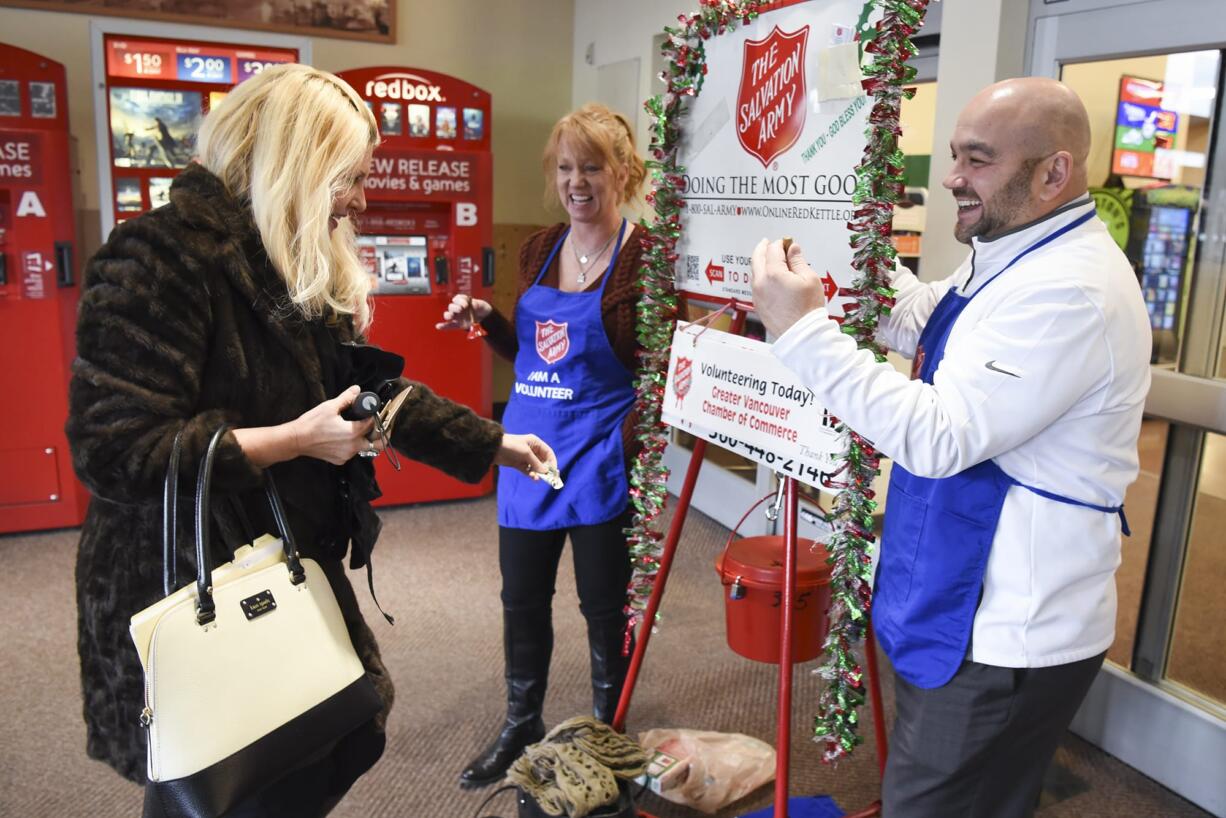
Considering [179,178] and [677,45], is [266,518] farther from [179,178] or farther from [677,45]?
[677,45]

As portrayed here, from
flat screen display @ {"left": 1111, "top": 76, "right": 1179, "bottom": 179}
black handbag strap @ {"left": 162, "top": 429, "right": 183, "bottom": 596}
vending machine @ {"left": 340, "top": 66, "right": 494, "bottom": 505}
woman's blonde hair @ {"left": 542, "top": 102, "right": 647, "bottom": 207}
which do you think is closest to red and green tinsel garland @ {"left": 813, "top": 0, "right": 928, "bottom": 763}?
woman's blonde hair @ {"left": 542, "top": 102, "right": 647, "bottom": 207}

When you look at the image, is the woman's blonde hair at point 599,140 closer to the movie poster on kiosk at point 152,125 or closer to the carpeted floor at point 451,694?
the carpeted floor at point 451,694

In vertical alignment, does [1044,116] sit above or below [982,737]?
above

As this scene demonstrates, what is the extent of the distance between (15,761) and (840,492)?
90.7 inches

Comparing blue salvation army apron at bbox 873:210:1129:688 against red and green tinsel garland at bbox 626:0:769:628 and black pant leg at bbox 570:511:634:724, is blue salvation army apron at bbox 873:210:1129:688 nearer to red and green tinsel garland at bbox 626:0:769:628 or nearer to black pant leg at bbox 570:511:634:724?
red and green tinsel garland at bbox 626:0:769:628

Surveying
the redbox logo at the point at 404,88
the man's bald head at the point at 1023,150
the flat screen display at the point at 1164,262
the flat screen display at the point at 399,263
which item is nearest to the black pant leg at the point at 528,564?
the man's bald head at the point at 1023,150

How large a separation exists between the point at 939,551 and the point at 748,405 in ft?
1.79

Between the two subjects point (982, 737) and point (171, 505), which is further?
point (982, 737)

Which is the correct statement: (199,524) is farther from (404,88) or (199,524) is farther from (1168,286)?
(404,88)

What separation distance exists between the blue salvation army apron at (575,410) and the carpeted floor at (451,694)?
765 mm

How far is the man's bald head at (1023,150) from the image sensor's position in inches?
57.7

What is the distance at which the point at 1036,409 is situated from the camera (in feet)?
4.46

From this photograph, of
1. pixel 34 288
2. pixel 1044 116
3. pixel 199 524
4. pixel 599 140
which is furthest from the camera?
pixel 34 288

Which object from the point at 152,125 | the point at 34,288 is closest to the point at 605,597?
the point at 34,288
